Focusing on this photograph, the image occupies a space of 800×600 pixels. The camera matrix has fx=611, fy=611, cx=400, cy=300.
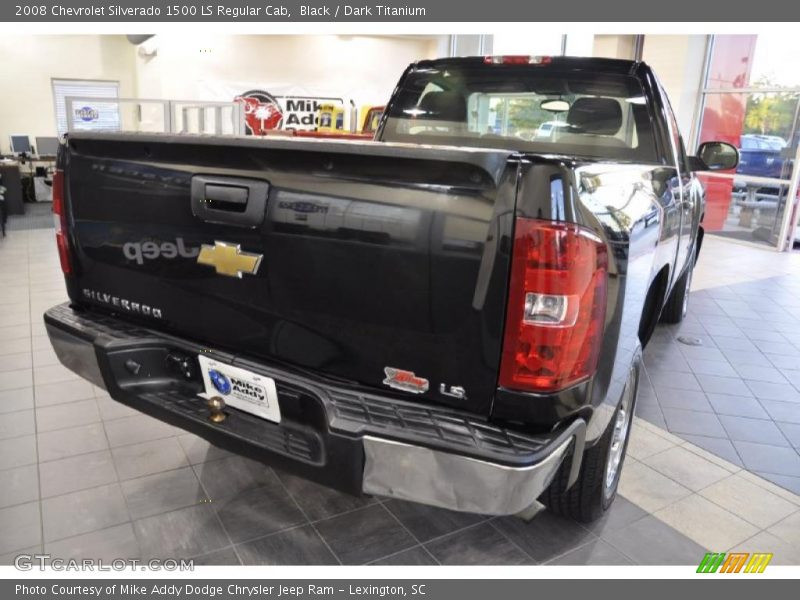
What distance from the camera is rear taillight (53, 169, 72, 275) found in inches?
88.3

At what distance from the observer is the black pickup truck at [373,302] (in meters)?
1.48

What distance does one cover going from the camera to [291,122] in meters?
13.6

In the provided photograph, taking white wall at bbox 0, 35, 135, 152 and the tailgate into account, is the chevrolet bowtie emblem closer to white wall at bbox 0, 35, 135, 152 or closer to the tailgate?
the tailgate

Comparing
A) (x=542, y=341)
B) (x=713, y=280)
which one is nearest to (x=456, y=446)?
(x=542, y=341)

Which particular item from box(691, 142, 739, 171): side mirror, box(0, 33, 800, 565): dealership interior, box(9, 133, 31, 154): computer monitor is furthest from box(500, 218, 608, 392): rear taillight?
box(9, 133, 31, 154): computer monitor

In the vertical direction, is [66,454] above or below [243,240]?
below

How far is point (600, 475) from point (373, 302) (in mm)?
1094

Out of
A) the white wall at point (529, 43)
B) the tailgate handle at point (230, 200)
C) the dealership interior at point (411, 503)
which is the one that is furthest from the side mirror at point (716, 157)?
the white wall at point (529, 43)

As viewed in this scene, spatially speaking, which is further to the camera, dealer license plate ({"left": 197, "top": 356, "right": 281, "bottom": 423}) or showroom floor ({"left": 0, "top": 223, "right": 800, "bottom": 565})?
showroom floor ({"left": 0, "top": 223, "right": 800, "bottom": 565})

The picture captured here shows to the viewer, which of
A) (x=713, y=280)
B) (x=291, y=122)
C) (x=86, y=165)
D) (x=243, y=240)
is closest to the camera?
(x=243, y=240)

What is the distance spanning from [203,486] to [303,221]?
1.38m

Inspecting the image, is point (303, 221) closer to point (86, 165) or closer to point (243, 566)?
point (86, 165)

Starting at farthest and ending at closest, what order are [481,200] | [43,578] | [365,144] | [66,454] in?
[66,454]
[43,578]
[365,144]
[481,200]

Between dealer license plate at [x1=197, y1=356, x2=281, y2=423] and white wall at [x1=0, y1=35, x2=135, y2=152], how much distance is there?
1445cm
